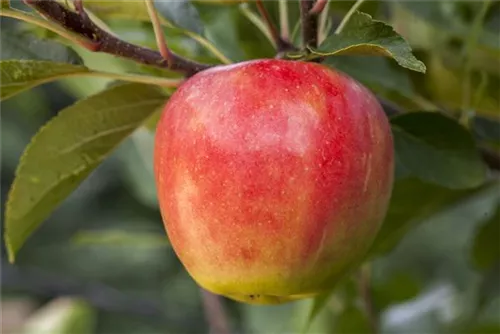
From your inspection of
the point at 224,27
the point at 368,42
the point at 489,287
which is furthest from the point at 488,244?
the point at 368,42

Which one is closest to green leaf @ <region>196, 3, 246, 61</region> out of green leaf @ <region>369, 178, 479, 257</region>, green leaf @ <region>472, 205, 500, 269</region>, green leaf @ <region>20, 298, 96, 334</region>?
green leaf @ <region>369, 178, 479, 257</region>

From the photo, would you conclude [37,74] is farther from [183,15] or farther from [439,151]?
[439,151]

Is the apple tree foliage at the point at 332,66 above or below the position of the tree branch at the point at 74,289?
above

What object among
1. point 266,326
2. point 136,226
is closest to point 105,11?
point 266,326

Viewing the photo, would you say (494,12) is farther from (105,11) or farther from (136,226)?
(136,226)

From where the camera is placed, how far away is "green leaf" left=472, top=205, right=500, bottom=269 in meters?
0.94

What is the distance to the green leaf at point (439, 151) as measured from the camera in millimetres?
683

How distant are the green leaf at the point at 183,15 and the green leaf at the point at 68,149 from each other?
5 cm

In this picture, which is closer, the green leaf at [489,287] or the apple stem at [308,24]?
the apple stem at [308,24]

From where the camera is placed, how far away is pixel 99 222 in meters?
1.76

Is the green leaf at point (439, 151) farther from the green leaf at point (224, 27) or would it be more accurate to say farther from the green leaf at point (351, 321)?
the green leaf at point (351, 321)

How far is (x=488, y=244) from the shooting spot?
95 cm

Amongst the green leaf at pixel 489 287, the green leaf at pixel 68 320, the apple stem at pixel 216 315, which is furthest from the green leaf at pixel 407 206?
the green leaf at pixel 68 320

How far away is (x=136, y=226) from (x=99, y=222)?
8.9 inches
